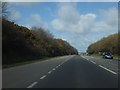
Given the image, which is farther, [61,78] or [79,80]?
[61,78]

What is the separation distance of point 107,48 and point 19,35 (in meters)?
102

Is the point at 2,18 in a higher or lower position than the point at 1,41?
higher

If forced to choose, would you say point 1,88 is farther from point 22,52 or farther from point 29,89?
point 22,52

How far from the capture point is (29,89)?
1386cm

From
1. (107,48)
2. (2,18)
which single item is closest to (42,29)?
(107,48)

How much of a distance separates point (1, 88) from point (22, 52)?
56.0m

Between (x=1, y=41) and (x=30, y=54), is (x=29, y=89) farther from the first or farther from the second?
(x=30, y=54)

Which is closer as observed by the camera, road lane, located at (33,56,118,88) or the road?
road lane, located at (33,56,118,88)

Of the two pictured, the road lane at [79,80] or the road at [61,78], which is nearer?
the road lane at [79,80]

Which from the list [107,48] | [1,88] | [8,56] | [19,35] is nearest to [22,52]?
[19,35]

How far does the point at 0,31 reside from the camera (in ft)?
183

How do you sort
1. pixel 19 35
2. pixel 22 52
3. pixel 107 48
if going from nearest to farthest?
pixel 19 35 < pixel 22 52 < pixel 107 48

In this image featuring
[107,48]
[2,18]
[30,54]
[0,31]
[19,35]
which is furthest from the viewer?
[107,48]

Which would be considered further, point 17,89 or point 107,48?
point 107,48
